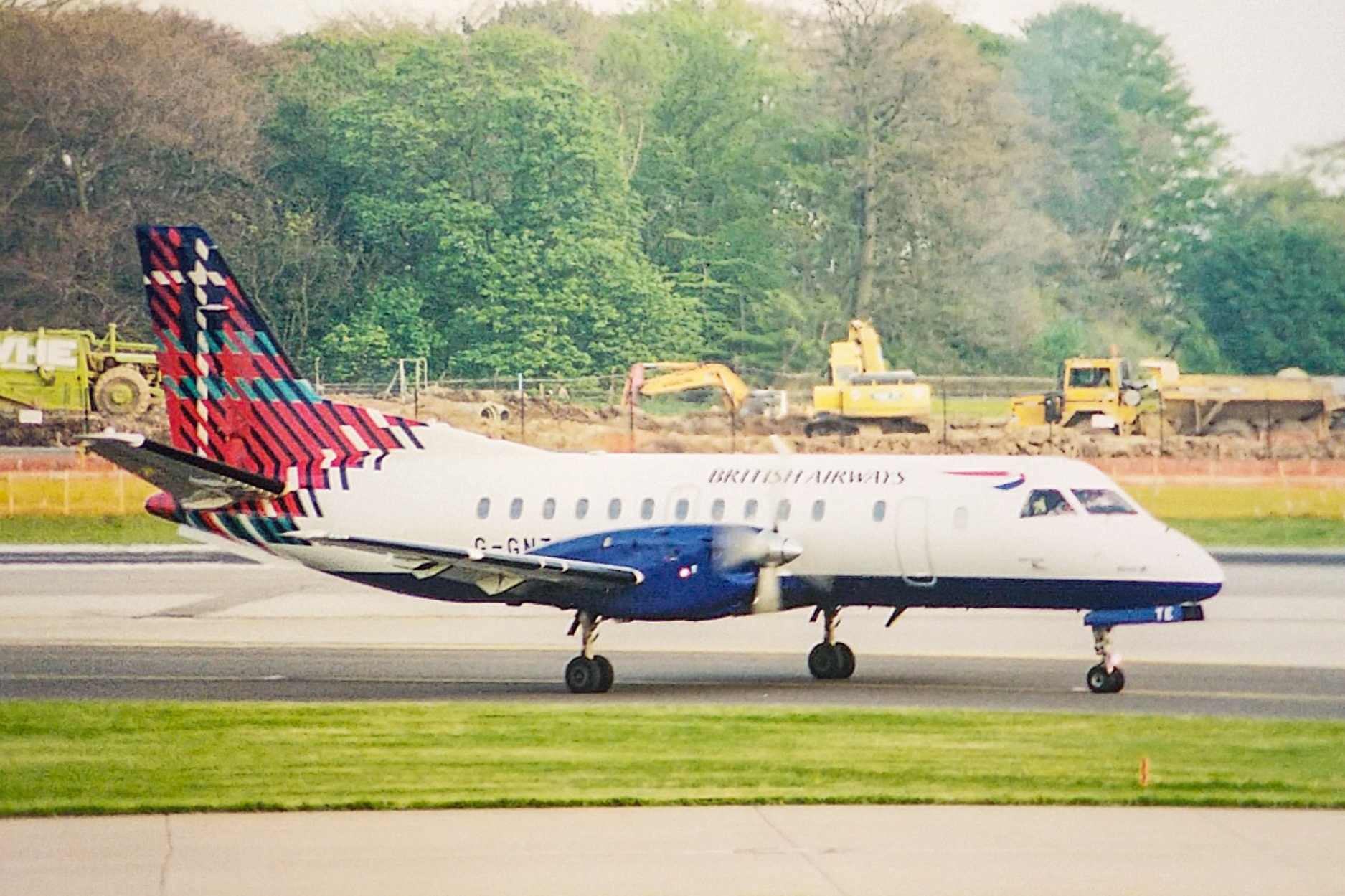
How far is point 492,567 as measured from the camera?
2103 centimetres

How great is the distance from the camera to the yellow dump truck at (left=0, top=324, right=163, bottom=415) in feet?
142

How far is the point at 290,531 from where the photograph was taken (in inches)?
938

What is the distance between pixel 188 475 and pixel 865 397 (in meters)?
23.6

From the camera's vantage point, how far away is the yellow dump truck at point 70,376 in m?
43.3

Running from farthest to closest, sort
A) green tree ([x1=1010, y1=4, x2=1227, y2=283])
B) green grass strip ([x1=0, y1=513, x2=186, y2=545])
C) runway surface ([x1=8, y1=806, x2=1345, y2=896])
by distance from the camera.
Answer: green tree ([x1=1010, y1=4, x2=1227, y2=283]) < green grass strip ([x1=0, y1=513, x2=186, y2=545]) < runway surface ([x1=8, y1=806, x2=1345, y2=896])

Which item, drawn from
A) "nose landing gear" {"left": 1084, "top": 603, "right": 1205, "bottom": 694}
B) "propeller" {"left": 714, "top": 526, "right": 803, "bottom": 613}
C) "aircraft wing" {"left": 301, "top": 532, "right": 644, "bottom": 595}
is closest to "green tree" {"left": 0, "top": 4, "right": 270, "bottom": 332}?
"aircraft wing" {"left": 301, "top": 532, "right": 644, "bottom": 595}

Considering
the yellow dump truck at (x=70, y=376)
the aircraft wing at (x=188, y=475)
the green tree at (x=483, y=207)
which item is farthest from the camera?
the green tree at (x=483, y=207)

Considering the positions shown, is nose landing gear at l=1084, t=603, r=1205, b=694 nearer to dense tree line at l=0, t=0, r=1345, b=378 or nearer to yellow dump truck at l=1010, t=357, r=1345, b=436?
yellow dump truck at l=1010, t=357, r=1345, b=436

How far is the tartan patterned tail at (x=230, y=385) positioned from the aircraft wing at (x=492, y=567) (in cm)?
299

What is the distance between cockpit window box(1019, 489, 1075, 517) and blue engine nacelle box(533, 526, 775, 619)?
315 cm

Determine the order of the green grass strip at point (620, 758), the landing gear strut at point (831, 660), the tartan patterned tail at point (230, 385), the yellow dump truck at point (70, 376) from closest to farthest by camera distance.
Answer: the green grass strip at point (620, 758) < the landing gear strut at point (831, 660) < the tartan patterned tail at point (230, 385) < the yellow dump truck at point (70, 376)

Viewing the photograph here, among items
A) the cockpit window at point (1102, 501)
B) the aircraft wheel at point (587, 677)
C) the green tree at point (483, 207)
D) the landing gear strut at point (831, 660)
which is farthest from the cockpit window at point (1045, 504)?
the green tree at point (483, 207)

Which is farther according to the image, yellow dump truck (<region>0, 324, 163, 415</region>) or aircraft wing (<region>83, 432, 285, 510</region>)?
yellow dump truck (<region>0, 324, 163, 415</region>)

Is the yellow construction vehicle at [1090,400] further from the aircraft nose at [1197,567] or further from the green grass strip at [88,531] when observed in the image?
the aircraft nose at [1197,567]
